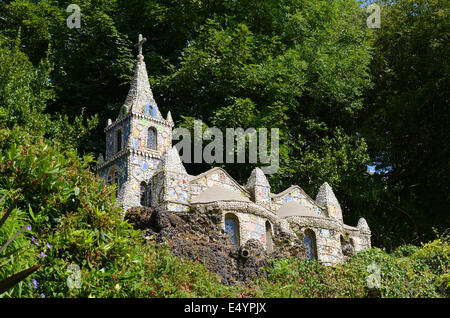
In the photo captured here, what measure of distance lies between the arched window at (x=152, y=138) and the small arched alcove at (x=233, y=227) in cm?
497

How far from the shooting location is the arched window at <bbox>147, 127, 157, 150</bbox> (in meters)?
22.1

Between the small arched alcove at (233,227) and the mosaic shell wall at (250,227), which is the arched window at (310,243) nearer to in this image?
the mosaic shell wall at (250,227)

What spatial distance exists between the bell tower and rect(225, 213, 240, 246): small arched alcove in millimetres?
2802

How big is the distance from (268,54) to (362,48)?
249 inches

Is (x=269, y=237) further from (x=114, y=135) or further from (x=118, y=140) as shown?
(x=114, y=135)

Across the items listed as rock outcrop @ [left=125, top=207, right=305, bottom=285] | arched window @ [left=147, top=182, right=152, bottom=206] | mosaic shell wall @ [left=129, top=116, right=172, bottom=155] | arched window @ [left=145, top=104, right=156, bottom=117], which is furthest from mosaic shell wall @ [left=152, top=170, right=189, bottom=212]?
arched window @ [left=145, top=104, right=156, bottom=117]

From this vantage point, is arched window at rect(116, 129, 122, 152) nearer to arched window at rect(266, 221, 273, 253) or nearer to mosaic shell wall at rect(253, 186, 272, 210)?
mosaic shell wall at rect(253, 186, 272, 210)

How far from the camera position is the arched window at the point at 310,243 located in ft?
69.8


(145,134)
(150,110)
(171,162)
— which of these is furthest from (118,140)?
(171,162)

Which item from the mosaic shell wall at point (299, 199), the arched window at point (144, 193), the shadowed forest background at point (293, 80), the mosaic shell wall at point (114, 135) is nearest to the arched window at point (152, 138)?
the mosaic shell wall at point (114, 135)
